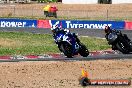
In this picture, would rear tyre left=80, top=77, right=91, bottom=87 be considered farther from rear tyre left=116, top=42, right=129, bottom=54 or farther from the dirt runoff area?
rear tyre left=116, top=42, right=129, bottom=54

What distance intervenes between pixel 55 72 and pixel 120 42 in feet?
20.2

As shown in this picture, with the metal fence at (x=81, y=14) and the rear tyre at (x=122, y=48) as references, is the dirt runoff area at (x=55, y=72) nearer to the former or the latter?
the rear tyre at (x=122, y=48)

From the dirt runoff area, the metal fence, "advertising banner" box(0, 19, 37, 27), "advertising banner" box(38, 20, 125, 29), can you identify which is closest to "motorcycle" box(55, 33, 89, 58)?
the dirt runoff area

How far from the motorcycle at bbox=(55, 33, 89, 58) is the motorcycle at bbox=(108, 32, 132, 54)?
5.46 feet

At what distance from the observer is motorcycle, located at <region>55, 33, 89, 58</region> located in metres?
19.8

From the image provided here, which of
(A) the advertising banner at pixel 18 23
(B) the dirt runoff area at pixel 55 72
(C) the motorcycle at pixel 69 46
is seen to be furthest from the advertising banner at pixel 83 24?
(B) the dirt runoff area at pixel 55 72

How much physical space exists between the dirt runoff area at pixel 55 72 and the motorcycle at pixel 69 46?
1631 mm

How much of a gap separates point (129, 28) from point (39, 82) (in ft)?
83.6

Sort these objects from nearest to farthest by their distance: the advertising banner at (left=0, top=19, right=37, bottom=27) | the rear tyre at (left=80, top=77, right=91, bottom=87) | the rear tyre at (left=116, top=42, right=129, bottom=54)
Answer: the rear tyre at (left=80, top=77, right=91, bottom=87)
the rear tyre at (left=116, top=42, right=129, bottom=54)
the advertising banner at (left=0, top=19, right=37, bottom=27)

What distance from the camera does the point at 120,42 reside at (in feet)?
68.9

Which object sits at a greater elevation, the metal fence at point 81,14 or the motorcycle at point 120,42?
the motorcycle at point 120,42

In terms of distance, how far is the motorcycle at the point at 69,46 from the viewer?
1975cm

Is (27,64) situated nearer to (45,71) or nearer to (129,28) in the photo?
(45,71)

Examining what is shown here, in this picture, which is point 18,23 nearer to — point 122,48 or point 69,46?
point 122,48
